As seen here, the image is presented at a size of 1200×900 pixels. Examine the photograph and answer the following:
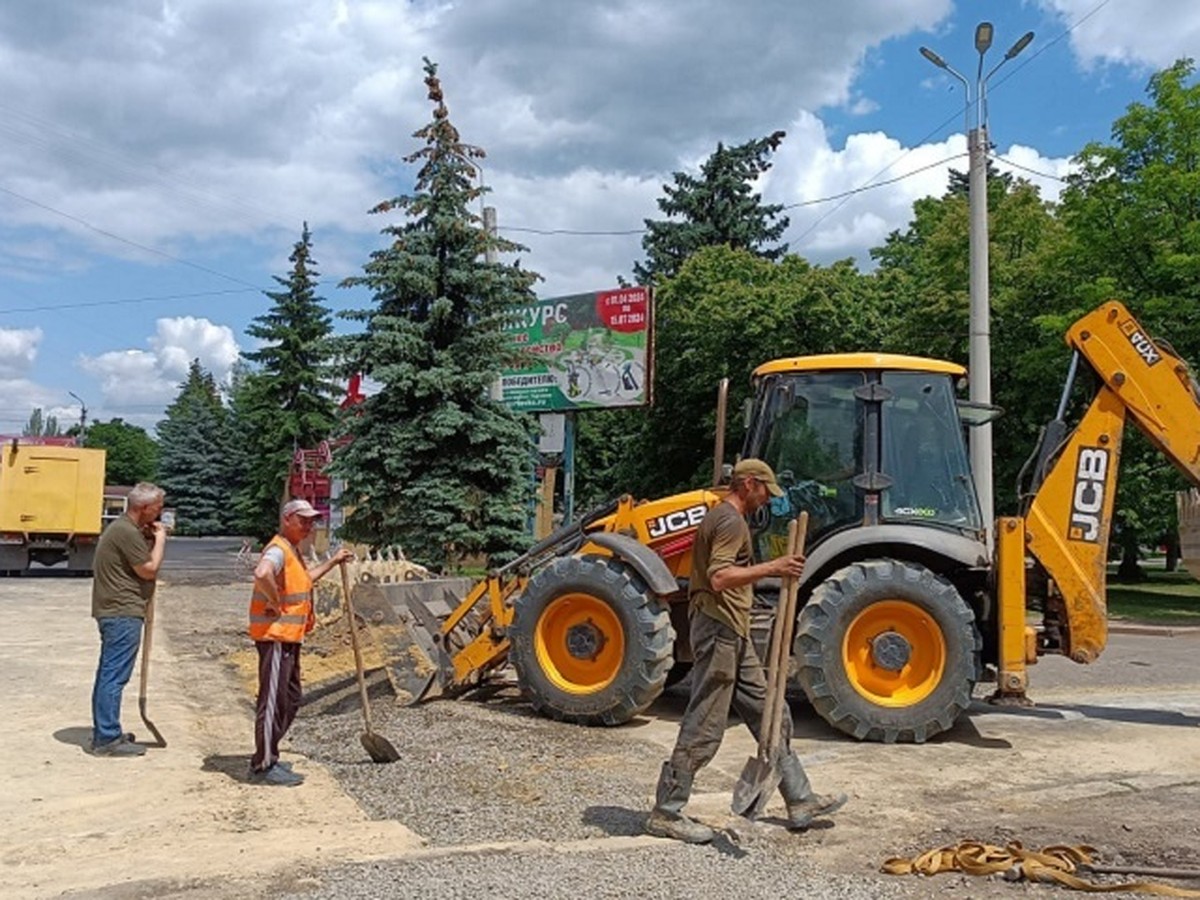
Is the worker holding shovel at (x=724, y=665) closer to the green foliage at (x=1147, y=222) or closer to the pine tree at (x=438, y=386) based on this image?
the pine tree at (x=438, y=386)

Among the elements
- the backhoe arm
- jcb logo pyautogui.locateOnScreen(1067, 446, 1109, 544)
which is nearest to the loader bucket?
the backhoe arm

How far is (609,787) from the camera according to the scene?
261 inches

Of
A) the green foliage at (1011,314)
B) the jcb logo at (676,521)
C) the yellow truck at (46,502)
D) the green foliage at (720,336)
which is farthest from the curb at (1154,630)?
the yellow truck at (46,502)

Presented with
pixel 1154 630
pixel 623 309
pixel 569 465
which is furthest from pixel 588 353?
pixel 1154 630

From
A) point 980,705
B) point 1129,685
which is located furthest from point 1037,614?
point 1129,685

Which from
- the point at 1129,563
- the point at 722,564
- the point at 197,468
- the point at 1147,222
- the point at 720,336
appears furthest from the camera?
the point at 197,468

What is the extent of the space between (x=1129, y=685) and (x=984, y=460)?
409cm

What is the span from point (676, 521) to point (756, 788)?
3.63 metres

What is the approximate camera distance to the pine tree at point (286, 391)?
1516 inches

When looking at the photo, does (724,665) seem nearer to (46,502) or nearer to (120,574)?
(120,574)

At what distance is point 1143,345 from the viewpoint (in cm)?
881

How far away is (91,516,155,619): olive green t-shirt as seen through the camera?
7379mm

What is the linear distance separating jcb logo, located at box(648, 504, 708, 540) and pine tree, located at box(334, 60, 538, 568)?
340 inches

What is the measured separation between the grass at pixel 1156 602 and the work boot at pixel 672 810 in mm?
15039
